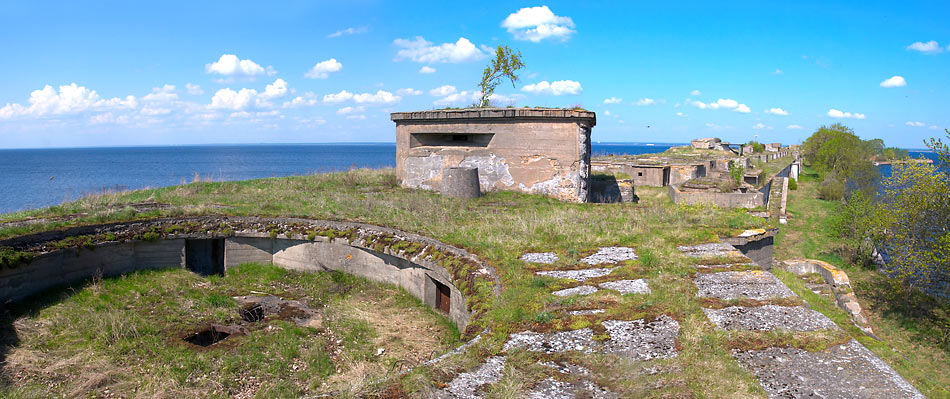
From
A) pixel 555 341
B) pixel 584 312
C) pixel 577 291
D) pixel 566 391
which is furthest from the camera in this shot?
pixel 577 291

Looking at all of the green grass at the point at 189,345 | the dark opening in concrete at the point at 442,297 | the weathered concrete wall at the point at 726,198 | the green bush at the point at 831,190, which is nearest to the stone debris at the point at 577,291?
the green grass at the point at 189,345

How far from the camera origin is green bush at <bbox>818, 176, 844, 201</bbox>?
129 feet

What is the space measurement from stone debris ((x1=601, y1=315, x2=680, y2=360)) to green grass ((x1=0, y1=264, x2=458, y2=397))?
6.27 ft

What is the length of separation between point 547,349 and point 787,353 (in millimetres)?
1896

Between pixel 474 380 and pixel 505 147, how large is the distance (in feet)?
34.9

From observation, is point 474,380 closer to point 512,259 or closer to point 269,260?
point 512,259

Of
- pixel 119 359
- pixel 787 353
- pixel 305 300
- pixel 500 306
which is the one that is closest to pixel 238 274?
pixel 305 300

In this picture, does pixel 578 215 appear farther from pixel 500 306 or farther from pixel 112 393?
pixel 112 393

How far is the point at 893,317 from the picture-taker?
13906 millimetres

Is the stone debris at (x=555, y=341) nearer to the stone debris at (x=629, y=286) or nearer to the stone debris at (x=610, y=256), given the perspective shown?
the stone debris at (x=629, y=286)

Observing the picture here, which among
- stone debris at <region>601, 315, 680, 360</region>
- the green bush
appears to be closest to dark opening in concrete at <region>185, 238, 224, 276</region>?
stone debris at <region>601, 315, 680, 360</region>

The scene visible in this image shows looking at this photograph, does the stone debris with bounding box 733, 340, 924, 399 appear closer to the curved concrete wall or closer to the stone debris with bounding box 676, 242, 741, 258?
the stone debris with bounding box 676, 242, 741, 258

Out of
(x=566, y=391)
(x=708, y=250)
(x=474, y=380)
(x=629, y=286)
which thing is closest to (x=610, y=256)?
(x=629, y=286)

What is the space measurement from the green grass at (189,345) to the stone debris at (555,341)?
1304 mm
